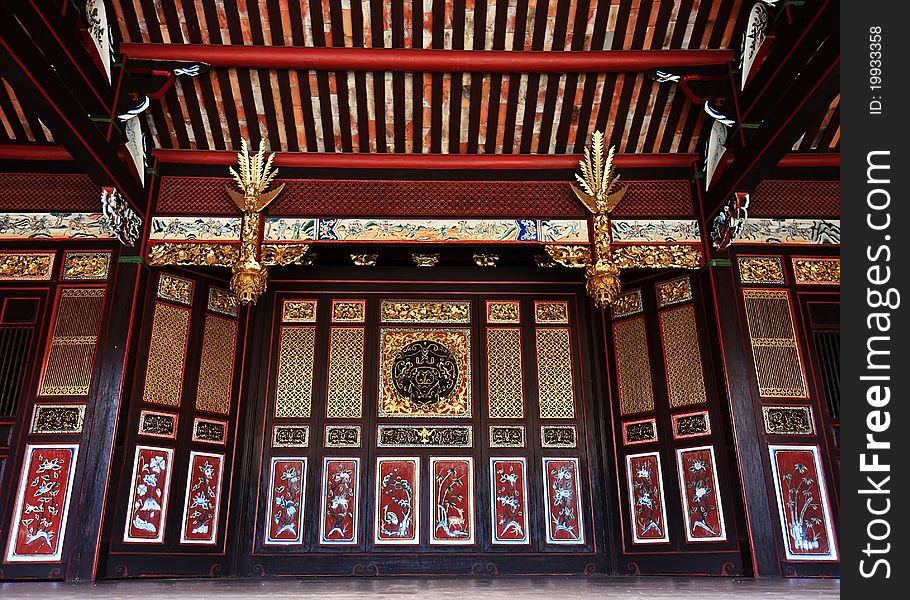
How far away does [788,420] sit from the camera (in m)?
6.10

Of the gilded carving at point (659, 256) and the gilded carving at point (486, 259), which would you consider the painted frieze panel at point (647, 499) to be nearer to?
the gilded carving at point (659, 256)

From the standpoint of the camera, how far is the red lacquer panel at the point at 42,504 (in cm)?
556

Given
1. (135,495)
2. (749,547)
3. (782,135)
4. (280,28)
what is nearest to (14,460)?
(135,495)

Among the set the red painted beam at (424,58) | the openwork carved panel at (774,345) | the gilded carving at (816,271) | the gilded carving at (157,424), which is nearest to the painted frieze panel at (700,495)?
the openwork carved panel at (774,345)

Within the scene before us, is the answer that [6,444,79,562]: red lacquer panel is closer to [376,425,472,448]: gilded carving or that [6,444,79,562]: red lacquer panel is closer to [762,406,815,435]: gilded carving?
[376,425,472,448]: gilded carving

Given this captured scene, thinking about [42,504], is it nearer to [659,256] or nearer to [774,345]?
[659,256]

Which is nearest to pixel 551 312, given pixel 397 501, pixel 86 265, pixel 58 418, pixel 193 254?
pixel 397 501

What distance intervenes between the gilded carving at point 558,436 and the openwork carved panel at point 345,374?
6.07 feet

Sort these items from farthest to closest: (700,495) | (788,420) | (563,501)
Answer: (563,501) < (700,495) < (788,420)

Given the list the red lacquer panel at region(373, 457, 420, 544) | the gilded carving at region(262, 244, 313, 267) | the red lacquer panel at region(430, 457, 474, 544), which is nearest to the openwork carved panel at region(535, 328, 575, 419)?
the red lacquer panel at region(430, 457, 474, 544)

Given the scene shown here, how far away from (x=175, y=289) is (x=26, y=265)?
1284 mm

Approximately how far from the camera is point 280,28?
6.03m

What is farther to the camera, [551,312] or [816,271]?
[551,312]

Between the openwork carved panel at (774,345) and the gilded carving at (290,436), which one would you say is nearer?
the openwork carved panel at (774,345)
